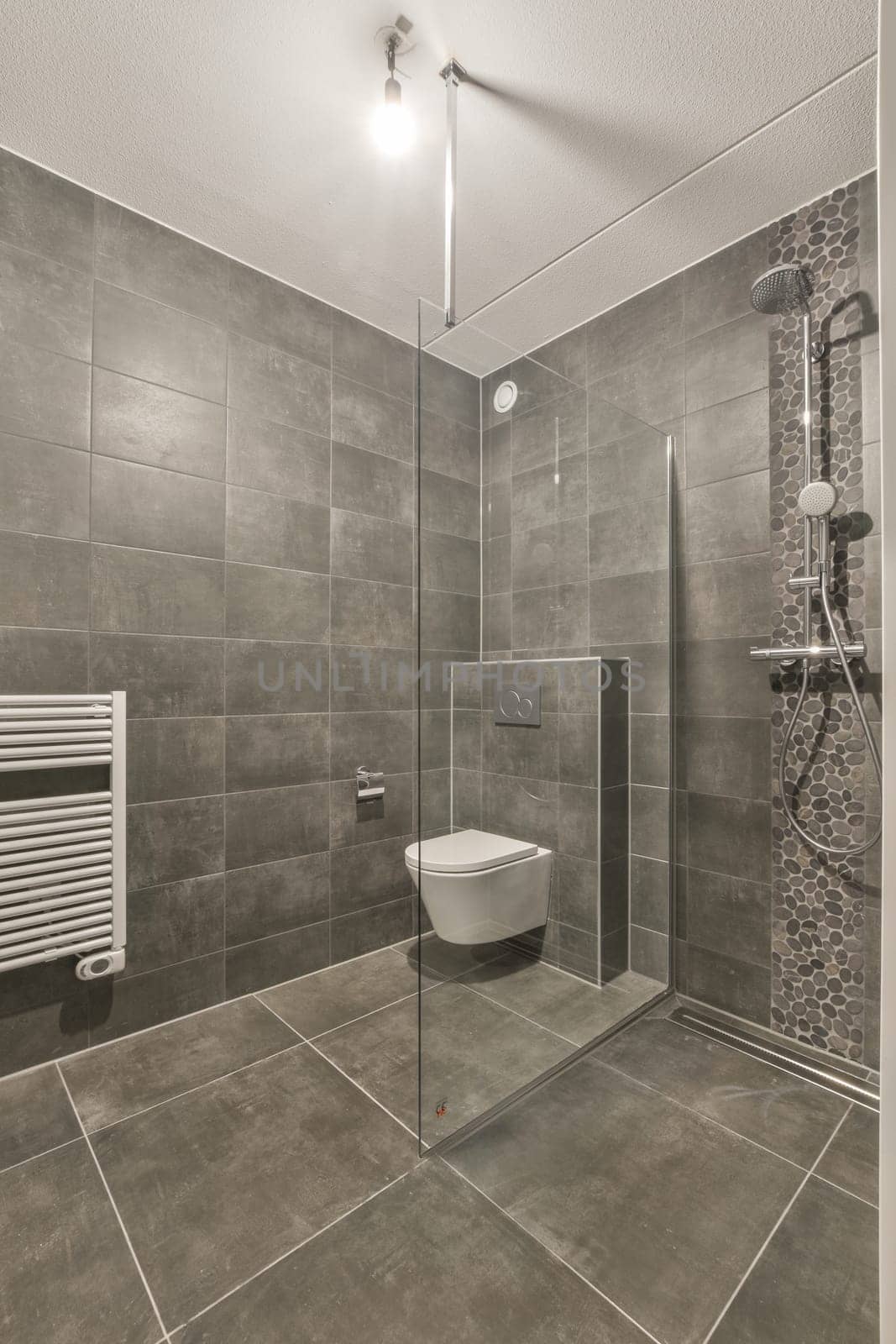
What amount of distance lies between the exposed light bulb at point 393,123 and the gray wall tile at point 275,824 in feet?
6.58

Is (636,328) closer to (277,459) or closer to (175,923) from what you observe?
(277,459)

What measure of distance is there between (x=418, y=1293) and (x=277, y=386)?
8.32ft

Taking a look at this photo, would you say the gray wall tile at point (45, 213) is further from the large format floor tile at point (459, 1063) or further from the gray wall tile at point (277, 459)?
the large format floor tile at point (459, 1063)

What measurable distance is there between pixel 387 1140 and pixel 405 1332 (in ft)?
1.51

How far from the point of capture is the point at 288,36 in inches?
60.6

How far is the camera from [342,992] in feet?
7.63

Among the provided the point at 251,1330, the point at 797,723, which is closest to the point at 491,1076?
the point at 251,1330

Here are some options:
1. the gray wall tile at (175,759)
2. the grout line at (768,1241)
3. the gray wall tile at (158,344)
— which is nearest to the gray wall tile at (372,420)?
the gray wall tile at (158,344)

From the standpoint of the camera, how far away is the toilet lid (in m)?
1.59

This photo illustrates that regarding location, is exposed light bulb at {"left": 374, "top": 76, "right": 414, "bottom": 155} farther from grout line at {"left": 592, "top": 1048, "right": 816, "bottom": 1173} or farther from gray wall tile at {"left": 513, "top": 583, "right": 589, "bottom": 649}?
grout line at {"left": 592, "top": 1048, "right": 816, "bottom": 1173}

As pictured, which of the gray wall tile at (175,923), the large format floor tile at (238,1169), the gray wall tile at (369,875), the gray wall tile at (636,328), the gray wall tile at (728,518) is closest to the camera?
the large format floor tile at (238,1169)

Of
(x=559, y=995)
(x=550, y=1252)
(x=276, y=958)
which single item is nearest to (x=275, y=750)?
(x=276, y=958)

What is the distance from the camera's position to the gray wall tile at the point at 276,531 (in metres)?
2.29

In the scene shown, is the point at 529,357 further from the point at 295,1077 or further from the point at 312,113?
the point at 295,1077
